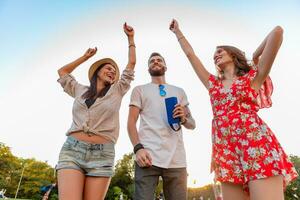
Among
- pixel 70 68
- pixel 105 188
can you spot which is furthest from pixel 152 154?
pixel 70 68

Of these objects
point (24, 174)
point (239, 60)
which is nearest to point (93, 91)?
point (239, 60)

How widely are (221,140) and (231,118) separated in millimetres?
258

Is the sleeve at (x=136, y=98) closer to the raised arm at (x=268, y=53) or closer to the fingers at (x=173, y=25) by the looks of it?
the fingers at (x=173, y=25)

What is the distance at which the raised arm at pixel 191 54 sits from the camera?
11.1 feet

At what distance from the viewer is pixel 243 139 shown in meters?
2.68

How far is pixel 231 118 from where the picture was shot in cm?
283

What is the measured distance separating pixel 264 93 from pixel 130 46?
223cm

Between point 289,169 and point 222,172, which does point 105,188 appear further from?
point 289,169

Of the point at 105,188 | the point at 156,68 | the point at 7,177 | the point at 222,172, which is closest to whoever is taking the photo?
the point at 222,172

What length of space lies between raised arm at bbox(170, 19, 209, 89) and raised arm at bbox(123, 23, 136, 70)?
2.52ft

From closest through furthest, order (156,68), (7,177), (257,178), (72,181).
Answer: (257,178) < (72,181) < (156,68) < (7,177)

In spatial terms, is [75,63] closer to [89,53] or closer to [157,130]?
[89,53]

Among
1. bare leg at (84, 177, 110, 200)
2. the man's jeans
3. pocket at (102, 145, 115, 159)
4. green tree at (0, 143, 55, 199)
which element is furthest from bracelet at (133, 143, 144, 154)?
green tree at (0, 143, 55, 199)

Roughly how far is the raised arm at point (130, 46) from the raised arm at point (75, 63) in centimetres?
65
